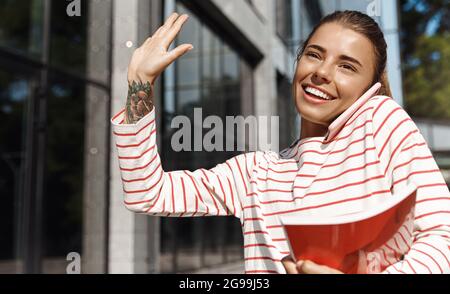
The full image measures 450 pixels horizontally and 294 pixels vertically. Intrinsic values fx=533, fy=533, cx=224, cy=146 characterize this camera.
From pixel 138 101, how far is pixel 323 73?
32 cm

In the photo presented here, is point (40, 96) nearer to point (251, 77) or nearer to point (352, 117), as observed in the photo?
point (251, 77)

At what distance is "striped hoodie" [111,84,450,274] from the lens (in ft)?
2.55

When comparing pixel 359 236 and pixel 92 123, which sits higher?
pixel 92 123

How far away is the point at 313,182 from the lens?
933 millimetres

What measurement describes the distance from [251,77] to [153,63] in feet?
26.2

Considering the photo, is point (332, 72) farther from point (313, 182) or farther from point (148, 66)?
point (148, 66)

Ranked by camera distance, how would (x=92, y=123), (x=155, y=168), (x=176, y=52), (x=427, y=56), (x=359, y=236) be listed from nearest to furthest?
(x=359, y=236) → (x=176, y=52) → (x=155, y=168) → (x=92, y=123) → (x=427, y=56)

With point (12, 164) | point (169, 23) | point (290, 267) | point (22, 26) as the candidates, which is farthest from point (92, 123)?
point (290, 267)

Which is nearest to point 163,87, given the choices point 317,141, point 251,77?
point 251,77

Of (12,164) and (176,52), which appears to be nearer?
(176,52)

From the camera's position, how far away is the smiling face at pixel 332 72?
3.00ft

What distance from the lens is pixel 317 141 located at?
1.00 m

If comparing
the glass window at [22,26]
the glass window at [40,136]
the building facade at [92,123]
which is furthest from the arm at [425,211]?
the glass window at [22,26]

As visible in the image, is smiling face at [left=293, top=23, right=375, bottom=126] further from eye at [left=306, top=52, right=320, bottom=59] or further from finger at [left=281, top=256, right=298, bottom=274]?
finger at [left=281, top=256, right=298, bottom=274]
